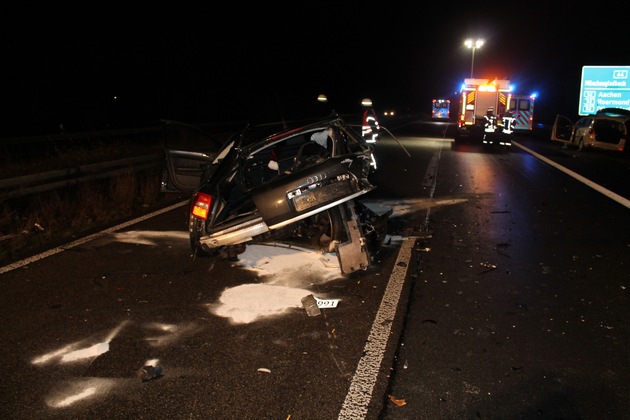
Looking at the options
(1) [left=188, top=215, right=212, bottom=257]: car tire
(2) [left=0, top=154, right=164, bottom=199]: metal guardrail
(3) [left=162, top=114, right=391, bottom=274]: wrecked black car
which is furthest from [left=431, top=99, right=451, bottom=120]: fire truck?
(1) [left=188, top=215, right=212, bottom=257]: car tire

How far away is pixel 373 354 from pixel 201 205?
2.35 m

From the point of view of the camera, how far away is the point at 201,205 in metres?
5.07

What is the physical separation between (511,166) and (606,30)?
46008 millimetres

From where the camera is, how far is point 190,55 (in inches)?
1454

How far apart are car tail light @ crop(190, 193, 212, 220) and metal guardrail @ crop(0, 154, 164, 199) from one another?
4.00 meters

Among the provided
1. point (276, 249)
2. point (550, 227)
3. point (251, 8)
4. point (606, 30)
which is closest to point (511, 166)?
point (550, 227)

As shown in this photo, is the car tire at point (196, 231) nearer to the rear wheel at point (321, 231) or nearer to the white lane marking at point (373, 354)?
the rear wheel at point (321, 231)

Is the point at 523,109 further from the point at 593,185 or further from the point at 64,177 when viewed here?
the point at 64,177

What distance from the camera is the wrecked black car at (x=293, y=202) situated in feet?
15.7

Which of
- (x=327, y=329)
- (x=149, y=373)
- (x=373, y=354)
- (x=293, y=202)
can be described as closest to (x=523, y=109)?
(x=293, y=202)

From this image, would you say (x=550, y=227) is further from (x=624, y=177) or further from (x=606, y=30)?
(x=606, y=30)

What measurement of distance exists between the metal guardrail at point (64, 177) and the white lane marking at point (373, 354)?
19.3 ft

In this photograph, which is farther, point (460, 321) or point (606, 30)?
point (606, 30)

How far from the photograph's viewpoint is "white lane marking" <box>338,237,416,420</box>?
120 inches
